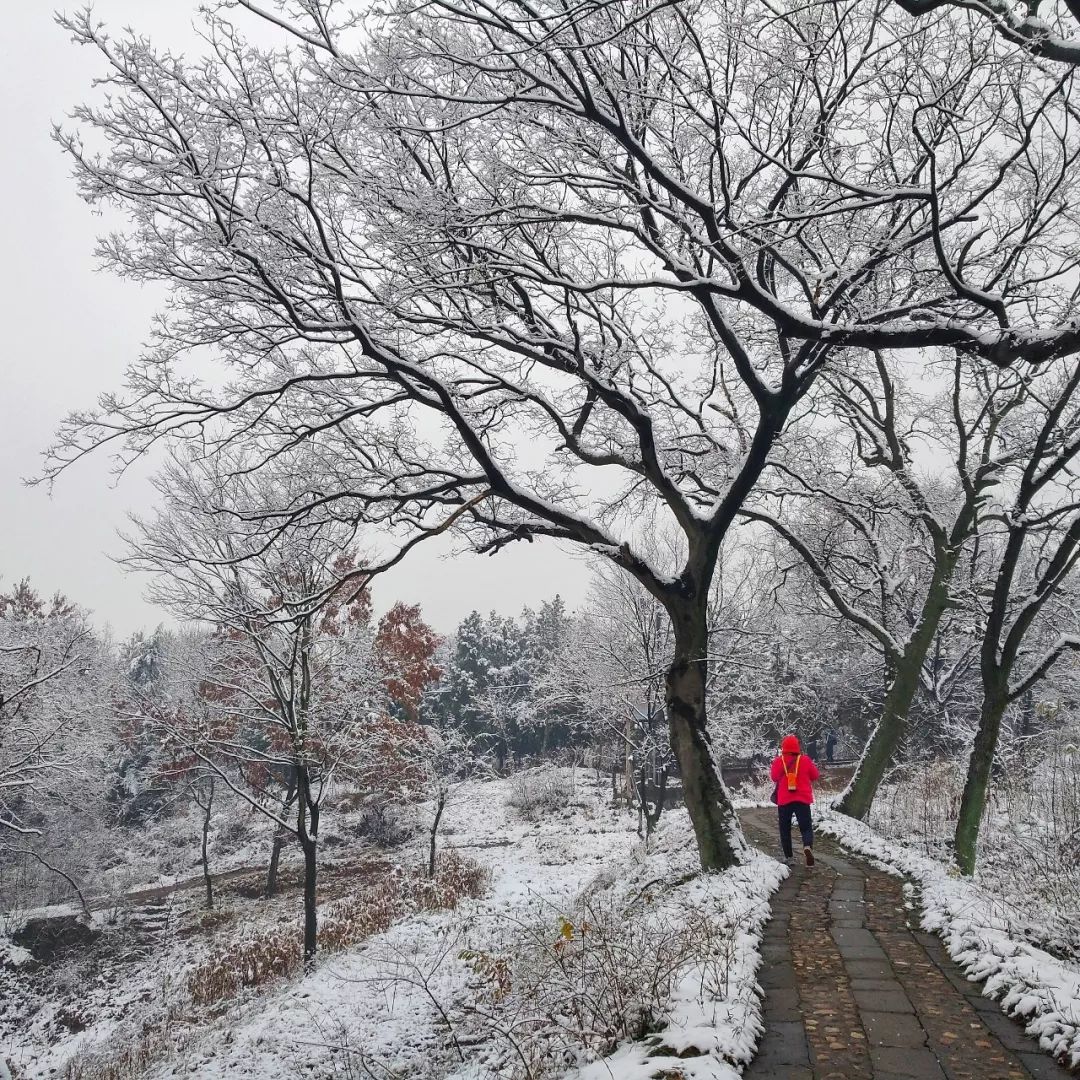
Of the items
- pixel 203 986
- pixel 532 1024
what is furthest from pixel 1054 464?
pixel 203 986

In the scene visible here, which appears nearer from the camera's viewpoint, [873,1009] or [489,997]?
[873,1009]

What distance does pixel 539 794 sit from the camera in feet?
96.9

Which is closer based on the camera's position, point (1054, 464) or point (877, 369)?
point (1054, 464)

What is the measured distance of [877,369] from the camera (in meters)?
12.8

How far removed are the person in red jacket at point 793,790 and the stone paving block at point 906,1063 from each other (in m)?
5.32

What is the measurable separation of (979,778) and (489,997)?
652 cm

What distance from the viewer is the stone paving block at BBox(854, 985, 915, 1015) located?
405 cm

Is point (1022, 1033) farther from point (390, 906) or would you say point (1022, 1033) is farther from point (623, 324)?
point (390, 906)

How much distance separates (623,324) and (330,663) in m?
8.97

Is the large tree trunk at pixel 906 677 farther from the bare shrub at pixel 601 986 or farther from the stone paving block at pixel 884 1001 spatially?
the stone paving block at pixel 884 1001

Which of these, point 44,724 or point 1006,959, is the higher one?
point 44,724

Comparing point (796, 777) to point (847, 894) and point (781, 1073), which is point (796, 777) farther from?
point (781, 1073)

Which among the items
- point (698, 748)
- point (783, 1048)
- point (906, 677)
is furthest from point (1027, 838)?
point (906, 677)

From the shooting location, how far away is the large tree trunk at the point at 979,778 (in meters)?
8.52
